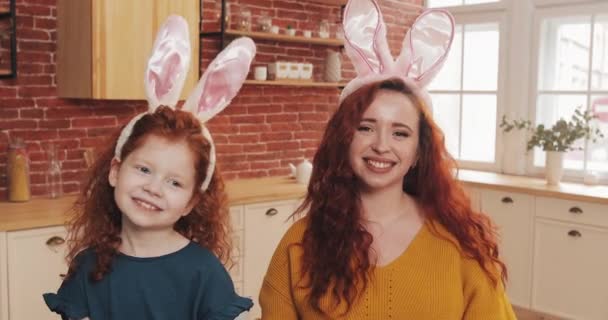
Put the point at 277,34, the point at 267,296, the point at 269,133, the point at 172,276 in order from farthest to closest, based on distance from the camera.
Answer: the point at 269,133
the point at 277,34
the point at 267,296
the point at 172,276

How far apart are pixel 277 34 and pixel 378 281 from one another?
117 inches

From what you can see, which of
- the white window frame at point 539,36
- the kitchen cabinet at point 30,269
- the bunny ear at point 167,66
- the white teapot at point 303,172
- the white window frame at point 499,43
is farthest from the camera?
the white window frame at point 499,43

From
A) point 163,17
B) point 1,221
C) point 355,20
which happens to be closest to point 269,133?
point 163,17

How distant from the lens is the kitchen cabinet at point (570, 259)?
409 centimetres

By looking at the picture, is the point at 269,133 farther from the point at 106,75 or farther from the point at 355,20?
the point at 355,20

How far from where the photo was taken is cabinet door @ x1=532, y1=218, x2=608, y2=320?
4105 millimetres

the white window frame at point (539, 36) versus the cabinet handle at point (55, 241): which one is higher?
the white window frame at point (539, 36)

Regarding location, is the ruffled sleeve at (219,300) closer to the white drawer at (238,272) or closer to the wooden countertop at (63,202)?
the wooden countertop at (63,202)

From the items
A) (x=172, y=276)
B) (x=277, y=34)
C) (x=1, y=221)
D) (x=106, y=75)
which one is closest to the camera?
(x=172, y=276)

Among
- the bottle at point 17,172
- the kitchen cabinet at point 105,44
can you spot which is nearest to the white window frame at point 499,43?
the kitchen cabinet at point 105,44

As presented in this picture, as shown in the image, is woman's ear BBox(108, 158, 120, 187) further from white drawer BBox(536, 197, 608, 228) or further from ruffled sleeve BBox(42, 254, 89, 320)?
white drawer BBox(536, 197, 608, 228)

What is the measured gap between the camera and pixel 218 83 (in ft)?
5.96

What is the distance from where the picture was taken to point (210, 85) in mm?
1808

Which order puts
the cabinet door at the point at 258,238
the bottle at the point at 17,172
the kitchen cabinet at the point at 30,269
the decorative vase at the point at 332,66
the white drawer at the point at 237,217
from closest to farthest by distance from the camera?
the kitchen cabinet at the point at 30,269
the bottle at the point at 17,172
the white drawer at the point at 237,217
the cabinet door at the point at 258,238
the decorative vase at the point at 332,66
